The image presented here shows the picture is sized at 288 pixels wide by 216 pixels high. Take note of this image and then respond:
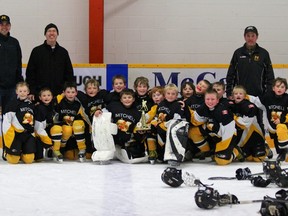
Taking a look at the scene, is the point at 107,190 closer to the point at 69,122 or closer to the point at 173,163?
the point at 173,163

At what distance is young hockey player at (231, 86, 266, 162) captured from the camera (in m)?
6.34

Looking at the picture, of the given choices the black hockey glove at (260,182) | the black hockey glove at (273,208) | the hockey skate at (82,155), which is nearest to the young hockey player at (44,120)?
the hockey skate at (82,155)

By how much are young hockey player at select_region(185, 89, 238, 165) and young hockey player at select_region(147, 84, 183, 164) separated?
0.38ft

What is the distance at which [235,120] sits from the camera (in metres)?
6.38

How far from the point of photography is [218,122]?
614 centimetres

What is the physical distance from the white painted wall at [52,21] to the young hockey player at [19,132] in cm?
271

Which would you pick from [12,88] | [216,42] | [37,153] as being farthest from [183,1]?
[37,153]

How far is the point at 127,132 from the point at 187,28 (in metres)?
3.08

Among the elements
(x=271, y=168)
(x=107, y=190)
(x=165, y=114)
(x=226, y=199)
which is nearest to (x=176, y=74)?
(x=165, y=114)

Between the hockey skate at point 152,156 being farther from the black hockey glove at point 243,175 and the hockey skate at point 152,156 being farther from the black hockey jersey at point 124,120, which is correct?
the black hockey glove at point 243,175

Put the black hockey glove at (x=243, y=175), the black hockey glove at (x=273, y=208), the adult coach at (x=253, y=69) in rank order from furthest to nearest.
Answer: the adult coach at (x=253, y=69) → the black hockey glove at (x=243, y=175) → the black hockey glove at (x=273, y=208)

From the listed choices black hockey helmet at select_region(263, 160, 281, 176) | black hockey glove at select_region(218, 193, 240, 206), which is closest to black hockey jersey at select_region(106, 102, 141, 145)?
black hockey helmet at select_region(263, 160, 281, 176)

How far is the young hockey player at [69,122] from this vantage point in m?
6.38

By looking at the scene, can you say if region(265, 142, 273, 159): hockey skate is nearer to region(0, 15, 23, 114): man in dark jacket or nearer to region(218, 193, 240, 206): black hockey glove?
region(218, 193, 240, 206): black hockey glove
